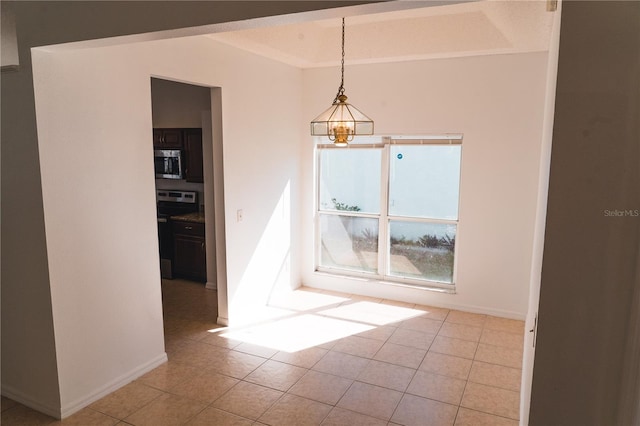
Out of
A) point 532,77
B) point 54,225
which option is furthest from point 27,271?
point 532,77

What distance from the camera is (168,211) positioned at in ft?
20.1

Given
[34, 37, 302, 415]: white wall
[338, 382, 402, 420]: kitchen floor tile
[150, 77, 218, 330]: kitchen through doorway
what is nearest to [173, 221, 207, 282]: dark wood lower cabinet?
[150, 77, 218, 330]: kitchen through doorway

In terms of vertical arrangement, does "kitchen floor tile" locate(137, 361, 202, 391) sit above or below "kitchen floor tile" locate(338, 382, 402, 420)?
above

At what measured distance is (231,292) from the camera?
14.2 ft

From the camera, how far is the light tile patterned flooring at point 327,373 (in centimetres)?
294

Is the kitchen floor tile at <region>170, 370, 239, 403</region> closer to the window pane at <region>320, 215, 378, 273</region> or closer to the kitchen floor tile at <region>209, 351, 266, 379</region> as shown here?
the kitchen floor tile at <region>209, 351, 266, 379</region>

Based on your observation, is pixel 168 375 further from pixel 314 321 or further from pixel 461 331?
pixel 461 331

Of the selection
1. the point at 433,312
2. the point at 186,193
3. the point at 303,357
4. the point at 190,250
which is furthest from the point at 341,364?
the point at 186,193

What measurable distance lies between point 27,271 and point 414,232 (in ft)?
12.5

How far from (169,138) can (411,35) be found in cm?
338

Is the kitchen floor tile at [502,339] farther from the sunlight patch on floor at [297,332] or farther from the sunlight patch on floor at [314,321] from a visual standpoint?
the sunlight patch on floor at [297,332]

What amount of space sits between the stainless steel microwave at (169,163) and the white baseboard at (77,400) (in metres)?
2.96

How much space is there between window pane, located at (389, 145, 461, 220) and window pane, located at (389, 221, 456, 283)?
6.2 inches

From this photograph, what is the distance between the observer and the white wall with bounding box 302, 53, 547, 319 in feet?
14.3
